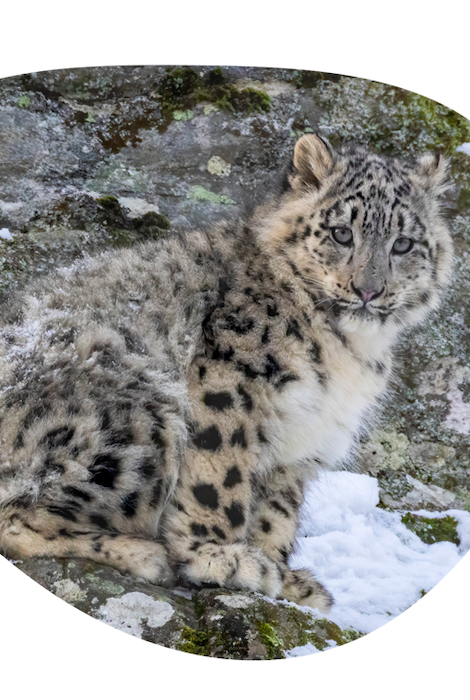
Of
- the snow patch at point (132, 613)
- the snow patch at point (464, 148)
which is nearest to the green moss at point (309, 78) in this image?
the snow patch at point (464, 148)

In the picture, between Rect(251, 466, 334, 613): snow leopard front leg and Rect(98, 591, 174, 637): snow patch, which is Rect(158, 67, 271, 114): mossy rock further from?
Rect(98, 591, 174, 637): snow patch

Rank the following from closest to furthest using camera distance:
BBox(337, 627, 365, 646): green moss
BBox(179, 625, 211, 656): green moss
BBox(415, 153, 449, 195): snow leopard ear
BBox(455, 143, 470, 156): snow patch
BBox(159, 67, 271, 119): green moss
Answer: BBox(179, 625, 211, 656): green moss
BBox(337, 627, 365, 646): green moss
BBox(415, 153, 449, 195): snow leopard ear
BBox(455, 143, 470, 156): snow patch
BBox(159, 67, 271, 119): green moss

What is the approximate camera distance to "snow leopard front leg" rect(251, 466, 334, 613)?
3207 millimetres

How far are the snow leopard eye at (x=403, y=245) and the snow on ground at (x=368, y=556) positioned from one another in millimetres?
1157

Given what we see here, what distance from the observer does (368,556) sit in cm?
321

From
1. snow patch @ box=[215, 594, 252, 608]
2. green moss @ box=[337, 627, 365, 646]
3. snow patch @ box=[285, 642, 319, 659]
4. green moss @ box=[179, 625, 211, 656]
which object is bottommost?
green moss @ box=[179, 625, 211, 656]

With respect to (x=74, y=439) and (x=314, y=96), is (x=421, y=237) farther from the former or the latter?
(x=74, y=439)

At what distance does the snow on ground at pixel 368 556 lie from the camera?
10.2 feet

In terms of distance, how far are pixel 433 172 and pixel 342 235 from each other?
618 millimetres

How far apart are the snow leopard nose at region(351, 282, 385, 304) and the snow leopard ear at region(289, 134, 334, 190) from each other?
0.61 m

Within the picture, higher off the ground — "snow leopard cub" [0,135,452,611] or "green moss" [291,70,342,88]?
"green moss" [291,70,342,88]

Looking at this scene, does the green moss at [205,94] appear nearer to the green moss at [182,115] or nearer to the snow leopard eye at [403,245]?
the green moss at [182,115]

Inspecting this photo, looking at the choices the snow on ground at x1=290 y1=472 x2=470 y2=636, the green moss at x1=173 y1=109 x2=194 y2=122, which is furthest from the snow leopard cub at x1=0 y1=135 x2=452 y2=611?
the green moss at x1=173 y1=109 x2=194 y2=122

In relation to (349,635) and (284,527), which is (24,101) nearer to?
(284,527)
